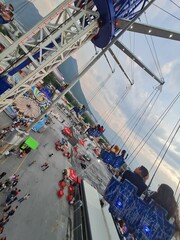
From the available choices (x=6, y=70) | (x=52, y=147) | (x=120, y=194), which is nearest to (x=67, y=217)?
(x=120, y=194)

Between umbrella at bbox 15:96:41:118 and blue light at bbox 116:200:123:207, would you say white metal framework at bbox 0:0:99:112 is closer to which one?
blue light at bbox 116:200:123:207

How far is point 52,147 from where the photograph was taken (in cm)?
2650

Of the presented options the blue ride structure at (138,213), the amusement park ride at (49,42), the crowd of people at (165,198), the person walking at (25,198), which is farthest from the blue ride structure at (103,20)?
the person walking at (25,198)

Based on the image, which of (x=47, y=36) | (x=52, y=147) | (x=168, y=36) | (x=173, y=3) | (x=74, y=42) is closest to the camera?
(x=47, y=36)

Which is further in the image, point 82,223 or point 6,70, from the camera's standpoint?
point 82,223

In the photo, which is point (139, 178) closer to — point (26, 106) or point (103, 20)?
point (103, 20)

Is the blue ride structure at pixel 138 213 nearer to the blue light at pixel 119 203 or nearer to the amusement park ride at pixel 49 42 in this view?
the blue light at pixel 119 203

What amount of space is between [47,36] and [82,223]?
14.6m

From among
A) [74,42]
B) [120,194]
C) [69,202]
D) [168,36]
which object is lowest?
[69,202]

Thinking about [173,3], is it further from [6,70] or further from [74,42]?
[6,70]

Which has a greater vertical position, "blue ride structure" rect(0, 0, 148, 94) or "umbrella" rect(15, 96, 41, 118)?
"blue ride structure" rect(0, 0, 148, 94)

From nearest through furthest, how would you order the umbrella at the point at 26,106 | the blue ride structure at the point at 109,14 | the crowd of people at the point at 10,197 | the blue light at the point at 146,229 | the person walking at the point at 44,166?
1. the blue ride structure at the point at 109,14
2. the blue light at the point at 146,229
3. the crowd of people at the point at 10,197
4. the person walking at the point at 44,166
5. the umbrella at the point at 26,106

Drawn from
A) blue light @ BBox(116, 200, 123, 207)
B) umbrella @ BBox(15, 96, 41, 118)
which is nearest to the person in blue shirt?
blue light @ BBox(116, 200, 123, 207)

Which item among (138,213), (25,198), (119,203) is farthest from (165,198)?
(25,198)
